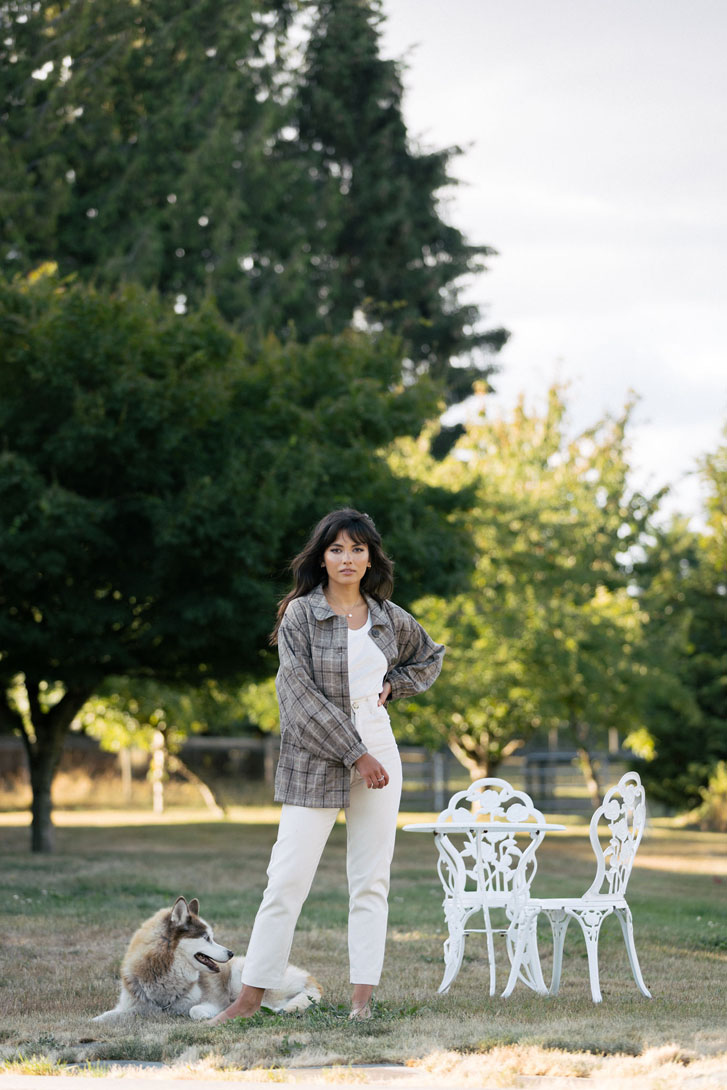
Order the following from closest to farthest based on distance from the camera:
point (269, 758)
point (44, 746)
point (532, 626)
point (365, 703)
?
point (365, 703), point (44, 746), point (532, 626), point (269, 758)

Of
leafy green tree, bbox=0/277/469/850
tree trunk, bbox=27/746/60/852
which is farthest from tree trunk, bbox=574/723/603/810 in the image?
tree trunk, bbox=27/746/60/852

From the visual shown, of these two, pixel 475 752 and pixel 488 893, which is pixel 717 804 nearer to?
pixel 475 752

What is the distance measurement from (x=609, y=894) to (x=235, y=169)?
2375cm

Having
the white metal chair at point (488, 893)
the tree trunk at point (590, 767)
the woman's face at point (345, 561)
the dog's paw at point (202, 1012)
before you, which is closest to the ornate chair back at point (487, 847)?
the white metal chair at point (488, 893)

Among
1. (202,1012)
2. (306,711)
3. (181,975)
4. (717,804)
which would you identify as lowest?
(717,804)

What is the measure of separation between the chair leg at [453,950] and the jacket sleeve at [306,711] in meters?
1.99

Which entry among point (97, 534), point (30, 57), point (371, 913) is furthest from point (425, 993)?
point (30, 57)

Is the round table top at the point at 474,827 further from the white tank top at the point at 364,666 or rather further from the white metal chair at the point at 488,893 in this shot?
the white tank top at the point at 364,666

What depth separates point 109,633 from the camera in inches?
Answer: 656

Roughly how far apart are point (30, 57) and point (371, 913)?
20.7m

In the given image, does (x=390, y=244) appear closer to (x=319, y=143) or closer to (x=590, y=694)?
(x=319, y=143)

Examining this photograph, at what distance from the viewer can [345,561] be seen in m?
5.69

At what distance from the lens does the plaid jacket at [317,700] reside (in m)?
5.46

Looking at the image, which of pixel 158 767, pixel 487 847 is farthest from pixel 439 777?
pixel 487 847
